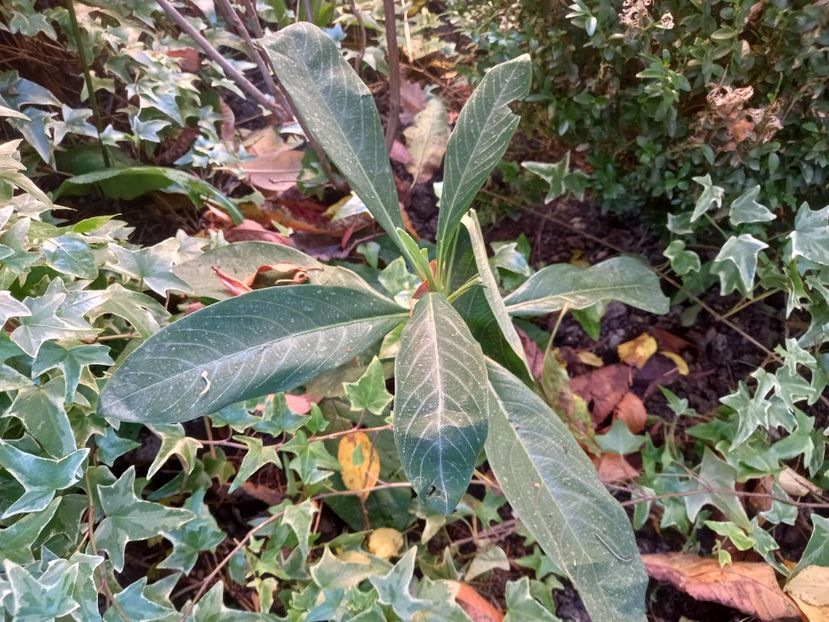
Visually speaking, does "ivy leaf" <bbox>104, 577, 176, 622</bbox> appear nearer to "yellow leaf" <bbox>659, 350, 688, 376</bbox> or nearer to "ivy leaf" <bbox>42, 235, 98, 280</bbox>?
"ivy leaf" <bbox>42, 235, 98, 280</bbox>

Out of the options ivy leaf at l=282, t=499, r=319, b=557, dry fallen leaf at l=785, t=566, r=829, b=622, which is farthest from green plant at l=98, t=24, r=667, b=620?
dry fallen leaf at l=785, t=566, r=829, b=622

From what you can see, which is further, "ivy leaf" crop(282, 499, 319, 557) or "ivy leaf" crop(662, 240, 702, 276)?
"ivy leaf" crop(662, 240, 702, 276)

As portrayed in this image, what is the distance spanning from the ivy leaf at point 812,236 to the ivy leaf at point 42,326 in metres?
1.04

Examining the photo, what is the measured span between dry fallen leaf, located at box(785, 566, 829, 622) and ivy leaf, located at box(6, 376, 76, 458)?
1.03 meters

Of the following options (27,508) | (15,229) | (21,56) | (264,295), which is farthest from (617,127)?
(21,56)

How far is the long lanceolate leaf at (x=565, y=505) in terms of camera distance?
695 millimetres

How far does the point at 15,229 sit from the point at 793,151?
1.15 m

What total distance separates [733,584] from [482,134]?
2.59 ft

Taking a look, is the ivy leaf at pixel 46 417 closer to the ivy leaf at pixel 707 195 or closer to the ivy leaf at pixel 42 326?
the ivy leaf at pixel 42 326

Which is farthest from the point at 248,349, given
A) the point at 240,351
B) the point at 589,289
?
the point at 589,289

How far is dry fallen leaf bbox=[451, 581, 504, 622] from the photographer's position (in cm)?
86

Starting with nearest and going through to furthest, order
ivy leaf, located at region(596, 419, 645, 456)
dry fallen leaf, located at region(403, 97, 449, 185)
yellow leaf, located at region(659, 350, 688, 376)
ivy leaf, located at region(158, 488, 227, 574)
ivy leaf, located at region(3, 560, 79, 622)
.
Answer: ivy leaf, located at region(3, 560, 79, 622) → ivy leaf, located at region(158, 488, 227, 574) → ivy leaf, located at region(596, 419, 645, 456) → yellow leaf, located at region(659, 350, 688, 376) → dry fallen leaf, located at region(403, 97, 449, 185)

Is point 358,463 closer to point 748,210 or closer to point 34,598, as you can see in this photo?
point 34,598

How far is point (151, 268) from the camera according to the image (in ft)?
2.83
